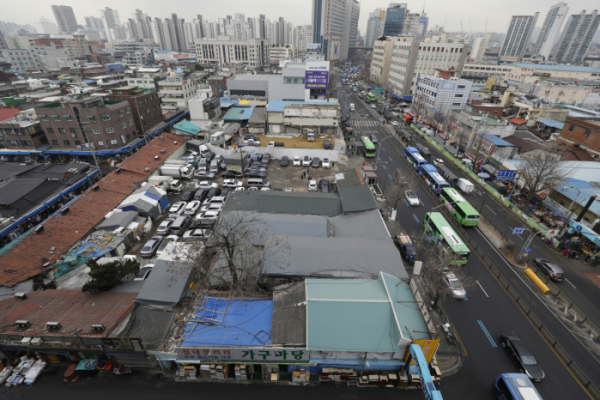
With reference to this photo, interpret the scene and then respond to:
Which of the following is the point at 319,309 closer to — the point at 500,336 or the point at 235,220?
the point at 235,220

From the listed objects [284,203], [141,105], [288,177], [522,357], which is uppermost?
[141,105]

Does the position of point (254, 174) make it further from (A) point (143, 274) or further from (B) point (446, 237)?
(B) point (446, 237)

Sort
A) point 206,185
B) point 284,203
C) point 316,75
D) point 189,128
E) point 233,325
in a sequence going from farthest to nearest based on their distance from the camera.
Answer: point 316,75, point 189,128, point 206,185, point 284,203, point 233,325

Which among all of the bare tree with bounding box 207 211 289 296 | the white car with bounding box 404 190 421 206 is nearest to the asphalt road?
the white car with bounding box 404 190 421 206

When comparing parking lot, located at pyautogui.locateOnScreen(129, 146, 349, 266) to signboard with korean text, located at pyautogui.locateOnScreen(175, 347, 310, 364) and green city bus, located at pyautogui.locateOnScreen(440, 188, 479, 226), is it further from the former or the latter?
signboard with korean text, located at pyautogui.locateOnScreen(175, 347, 310, 364)

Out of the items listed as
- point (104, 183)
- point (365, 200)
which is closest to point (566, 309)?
point (365, 200)

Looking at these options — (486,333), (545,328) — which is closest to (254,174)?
(486,333)

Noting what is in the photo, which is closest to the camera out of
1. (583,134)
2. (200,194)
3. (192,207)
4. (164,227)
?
(164,227)
